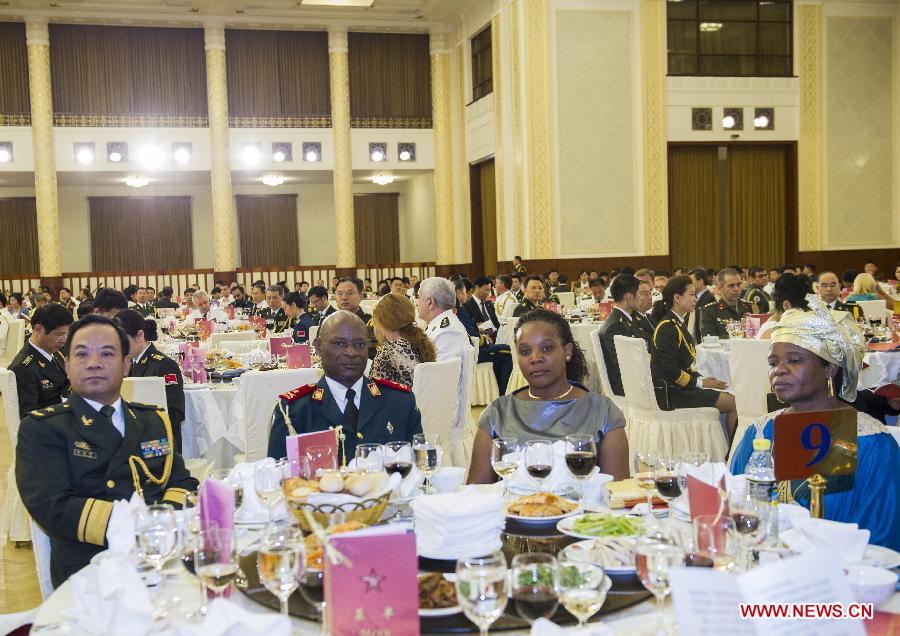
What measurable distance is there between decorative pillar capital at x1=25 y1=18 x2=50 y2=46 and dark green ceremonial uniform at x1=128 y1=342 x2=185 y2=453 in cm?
1540

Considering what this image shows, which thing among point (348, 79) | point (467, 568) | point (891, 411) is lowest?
point (891, 411)

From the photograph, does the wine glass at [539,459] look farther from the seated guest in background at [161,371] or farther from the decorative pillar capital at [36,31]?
the decorative pillar capital at [36,31]

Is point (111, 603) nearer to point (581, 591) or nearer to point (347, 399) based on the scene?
point (581, 591)

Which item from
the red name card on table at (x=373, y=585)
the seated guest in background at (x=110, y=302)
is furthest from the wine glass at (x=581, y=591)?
the seated guest in background at (x=110, y=302)

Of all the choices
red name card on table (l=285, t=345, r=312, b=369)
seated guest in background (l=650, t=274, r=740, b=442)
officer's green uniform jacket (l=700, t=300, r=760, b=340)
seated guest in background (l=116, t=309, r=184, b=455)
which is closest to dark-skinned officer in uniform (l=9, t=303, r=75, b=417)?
seated guest in background (l=116, t=309, r=184, b=455)

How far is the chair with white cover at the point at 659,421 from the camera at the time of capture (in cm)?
557

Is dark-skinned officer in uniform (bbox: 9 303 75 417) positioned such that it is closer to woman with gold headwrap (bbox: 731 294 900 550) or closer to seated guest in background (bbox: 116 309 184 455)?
seated guest in background (bbox: 116 309 184 455)

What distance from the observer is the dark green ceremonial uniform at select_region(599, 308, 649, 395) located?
6.18m

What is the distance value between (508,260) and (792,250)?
5.61 metres

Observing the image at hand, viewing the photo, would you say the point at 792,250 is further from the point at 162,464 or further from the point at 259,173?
Answer: the point at 162,464

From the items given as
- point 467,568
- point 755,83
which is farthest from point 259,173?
point 467,568

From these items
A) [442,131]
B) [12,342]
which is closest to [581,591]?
[12,342]

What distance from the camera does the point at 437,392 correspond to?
4.90 meters

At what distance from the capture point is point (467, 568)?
1.46 m
